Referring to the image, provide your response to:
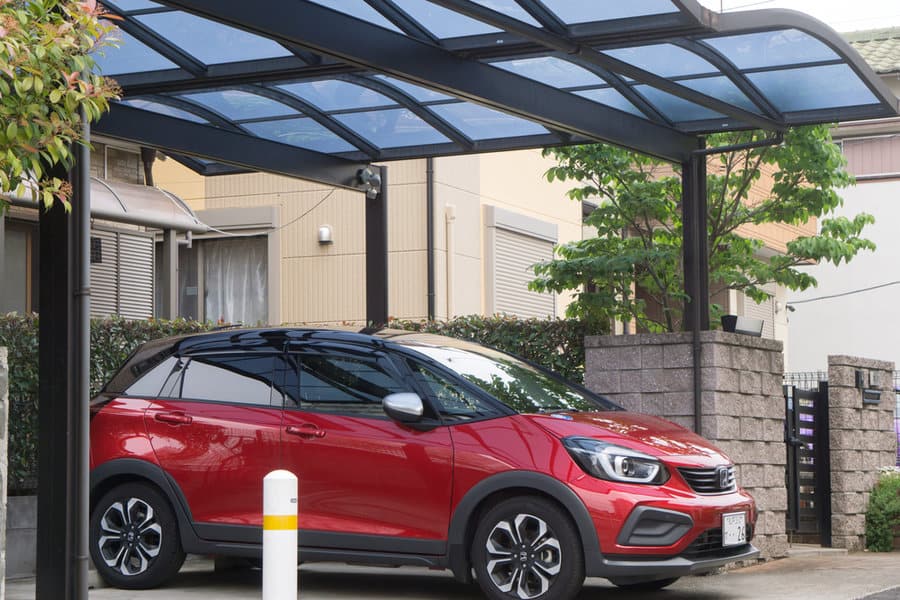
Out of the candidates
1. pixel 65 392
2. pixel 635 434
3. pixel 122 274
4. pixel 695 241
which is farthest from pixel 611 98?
pixel 122 274

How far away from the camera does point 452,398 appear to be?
9484 millimetres

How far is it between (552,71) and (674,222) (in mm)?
3272

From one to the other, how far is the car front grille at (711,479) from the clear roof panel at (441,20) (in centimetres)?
351

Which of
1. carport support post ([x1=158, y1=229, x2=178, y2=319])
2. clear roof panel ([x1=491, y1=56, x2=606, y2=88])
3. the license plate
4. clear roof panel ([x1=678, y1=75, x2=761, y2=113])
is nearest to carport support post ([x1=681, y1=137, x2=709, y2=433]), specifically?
clear roof panel ([x1=678, y1=75, x2=761, y2=113])

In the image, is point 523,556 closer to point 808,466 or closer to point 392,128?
point 392,128

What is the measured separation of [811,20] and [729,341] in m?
3.09

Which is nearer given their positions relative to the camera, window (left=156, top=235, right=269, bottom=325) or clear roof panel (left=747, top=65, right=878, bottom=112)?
clear roof panel (left=747, top=65, right=878, bottom=112)

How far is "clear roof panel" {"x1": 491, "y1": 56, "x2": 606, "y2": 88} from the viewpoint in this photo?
1115cm

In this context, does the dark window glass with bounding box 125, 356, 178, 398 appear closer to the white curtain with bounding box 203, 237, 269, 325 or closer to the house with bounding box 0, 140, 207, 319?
the house with bounding box 0, 140, 207, 319

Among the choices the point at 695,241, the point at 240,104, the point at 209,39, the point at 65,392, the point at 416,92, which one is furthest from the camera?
the point at 240,104

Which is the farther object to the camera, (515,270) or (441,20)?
(515,270)

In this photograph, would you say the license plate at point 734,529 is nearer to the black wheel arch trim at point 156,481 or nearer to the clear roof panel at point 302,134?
the black wheel arch trim at point 156,481

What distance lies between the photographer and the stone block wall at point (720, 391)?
11859 millimetres

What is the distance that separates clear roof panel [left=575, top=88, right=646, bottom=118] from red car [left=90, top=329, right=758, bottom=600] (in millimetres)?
2649
